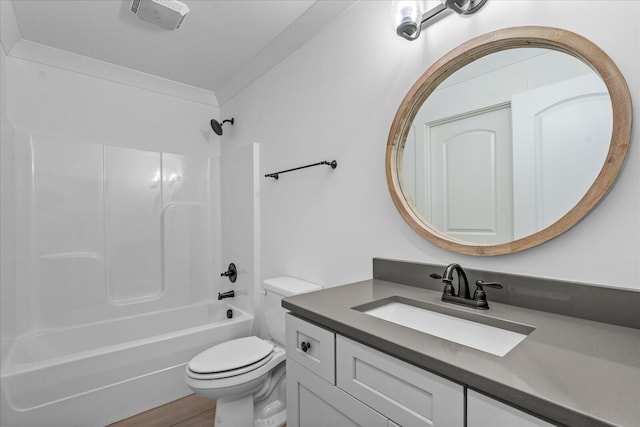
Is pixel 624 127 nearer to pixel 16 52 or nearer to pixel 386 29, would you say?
pixel 386 29

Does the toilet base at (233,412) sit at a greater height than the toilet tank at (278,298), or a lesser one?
lesser

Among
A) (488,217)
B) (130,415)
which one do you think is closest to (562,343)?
(488,217)

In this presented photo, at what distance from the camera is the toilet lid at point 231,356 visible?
1511mm

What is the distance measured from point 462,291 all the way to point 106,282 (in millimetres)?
2519

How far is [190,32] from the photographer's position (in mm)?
1932

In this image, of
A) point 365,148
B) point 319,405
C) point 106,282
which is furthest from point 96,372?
point 365,148

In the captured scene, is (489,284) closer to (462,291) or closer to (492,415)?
(462,291)

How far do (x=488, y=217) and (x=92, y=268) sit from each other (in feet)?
8.68

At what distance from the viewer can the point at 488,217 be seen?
1094 millimetres

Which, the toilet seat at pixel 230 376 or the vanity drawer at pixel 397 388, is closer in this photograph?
the vanity drawer at pixel 397 388

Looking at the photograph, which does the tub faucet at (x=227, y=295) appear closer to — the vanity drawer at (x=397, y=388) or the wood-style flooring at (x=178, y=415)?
the wood-style flooring at (x=178, y=415)

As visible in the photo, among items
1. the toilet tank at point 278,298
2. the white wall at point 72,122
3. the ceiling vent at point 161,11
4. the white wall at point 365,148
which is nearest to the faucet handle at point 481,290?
the white wall at point 365,148

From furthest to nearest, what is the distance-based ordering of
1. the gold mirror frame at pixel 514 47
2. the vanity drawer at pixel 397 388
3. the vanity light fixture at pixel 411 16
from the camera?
the vanity light fixture at pixel 411 16 < the gold mirror frame at pixel 514 47 < the vanity drawer at pixel 397 388

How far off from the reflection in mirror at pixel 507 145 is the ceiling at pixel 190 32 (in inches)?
34.4
